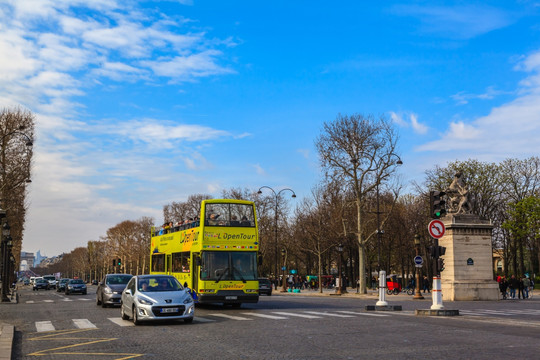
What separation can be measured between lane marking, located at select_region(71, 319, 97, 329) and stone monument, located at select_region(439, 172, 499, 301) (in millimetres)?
23015

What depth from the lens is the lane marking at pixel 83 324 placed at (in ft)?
55.3

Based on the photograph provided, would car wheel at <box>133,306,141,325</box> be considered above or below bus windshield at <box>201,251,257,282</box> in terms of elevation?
below

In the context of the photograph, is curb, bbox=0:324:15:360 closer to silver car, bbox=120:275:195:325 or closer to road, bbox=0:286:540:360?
road, bbox=0:286:540:360

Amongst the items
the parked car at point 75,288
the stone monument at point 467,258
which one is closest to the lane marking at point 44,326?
the stone monument at point 467,258

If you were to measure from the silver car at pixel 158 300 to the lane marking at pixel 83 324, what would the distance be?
3.89 feet

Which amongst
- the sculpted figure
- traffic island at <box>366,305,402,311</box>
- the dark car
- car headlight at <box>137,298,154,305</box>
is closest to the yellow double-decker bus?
traffic island at <box>366,305,402,311</box>

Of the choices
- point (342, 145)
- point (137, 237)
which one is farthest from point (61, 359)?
point (137, 237)

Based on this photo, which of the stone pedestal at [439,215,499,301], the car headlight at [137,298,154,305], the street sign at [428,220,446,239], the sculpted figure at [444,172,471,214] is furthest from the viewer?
the sculpted figure at [444,172,471,214]

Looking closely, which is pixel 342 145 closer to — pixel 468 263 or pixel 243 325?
pixel 468 263

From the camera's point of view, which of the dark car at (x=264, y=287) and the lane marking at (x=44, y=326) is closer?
the lane marking at (x=44, y=326)

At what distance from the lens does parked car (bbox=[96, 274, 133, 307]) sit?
88.8ft

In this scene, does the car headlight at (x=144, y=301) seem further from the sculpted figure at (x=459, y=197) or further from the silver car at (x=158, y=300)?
the sculpted figure at (x=459, y=197)

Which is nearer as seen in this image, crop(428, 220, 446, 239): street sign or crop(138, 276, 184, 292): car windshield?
crop(138, 276, 184, 292): car windshield

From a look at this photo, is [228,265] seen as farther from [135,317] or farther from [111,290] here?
[135,317]
